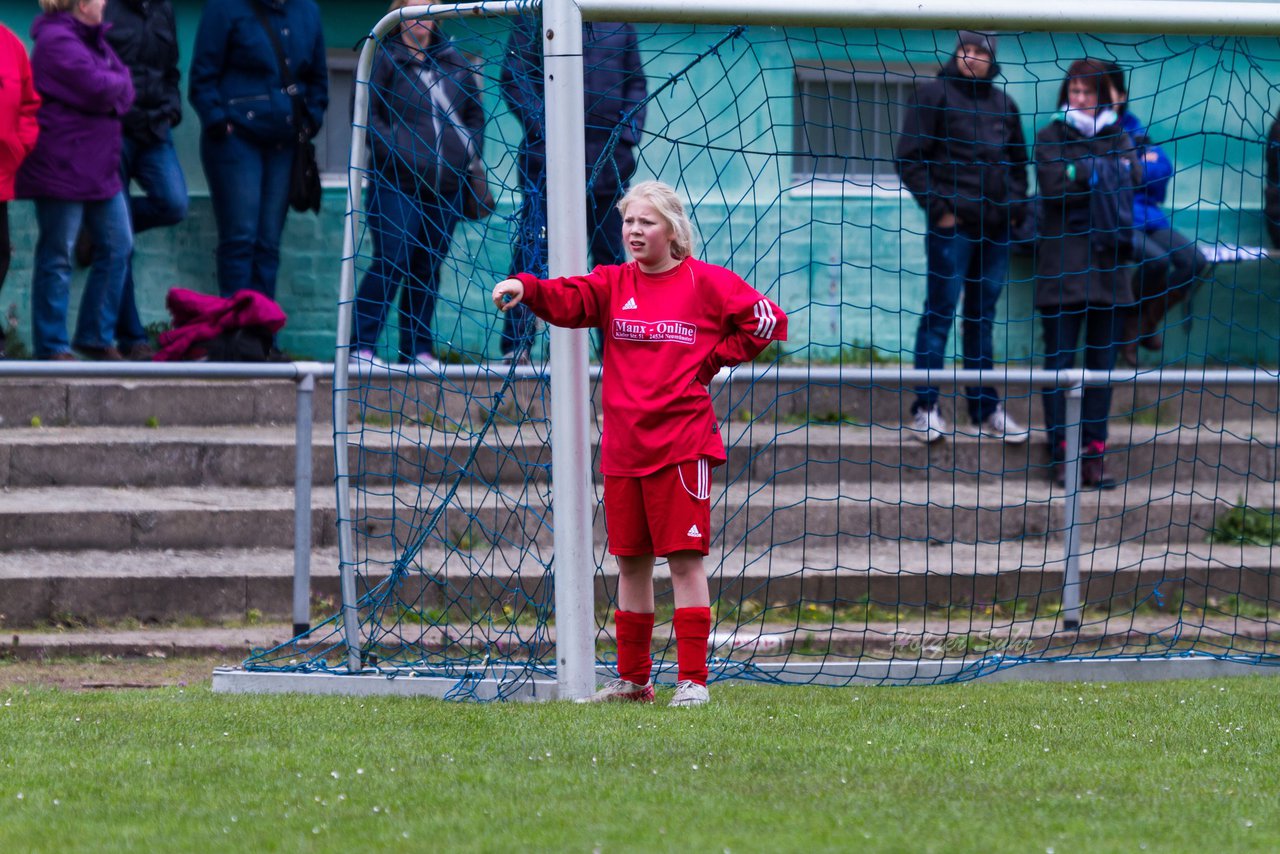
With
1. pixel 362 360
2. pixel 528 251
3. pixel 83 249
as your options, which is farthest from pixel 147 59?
pixel 528 251

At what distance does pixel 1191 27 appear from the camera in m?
6.13

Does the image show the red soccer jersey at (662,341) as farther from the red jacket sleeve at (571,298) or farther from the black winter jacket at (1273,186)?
the black winter jacket at (1273,186)

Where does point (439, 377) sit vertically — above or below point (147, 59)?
below

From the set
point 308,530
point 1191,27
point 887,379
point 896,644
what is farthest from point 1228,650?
point 308,530

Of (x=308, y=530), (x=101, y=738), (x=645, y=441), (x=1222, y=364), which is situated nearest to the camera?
(x=101, y=738)

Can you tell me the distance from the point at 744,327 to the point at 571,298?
57cm

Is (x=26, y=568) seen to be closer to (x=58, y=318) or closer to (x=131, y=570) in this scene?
(x=131, y=570)

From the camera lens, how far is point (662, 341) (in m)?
5.40

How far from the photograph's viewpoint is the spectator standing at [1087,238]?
867 centimetres

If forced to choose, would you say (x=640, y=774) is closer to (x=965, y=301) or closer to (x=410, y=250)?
(x=410, y=250)

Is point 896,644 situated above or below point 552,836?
below

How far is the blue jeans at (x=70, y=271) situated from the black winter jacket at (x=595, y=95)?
269cm

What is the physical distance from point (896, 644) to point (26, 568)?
12.5ft

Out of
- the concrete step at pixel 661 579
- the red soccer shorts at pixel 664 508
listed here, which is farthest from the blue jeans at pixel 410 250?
the red soccer shorts at pixel 664 508
